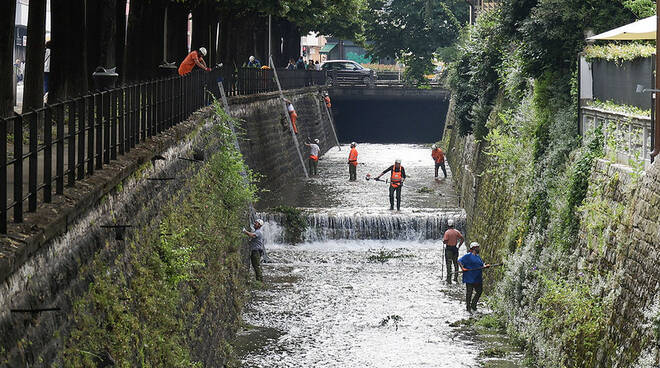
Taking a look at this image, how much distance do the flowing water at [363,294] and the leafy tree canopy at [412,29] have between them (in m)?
31.9

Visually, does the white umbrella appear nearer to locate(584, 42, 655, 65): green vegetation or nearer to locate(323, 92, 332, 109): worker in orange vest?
locate(584, 42, 655, 65): green vegetation

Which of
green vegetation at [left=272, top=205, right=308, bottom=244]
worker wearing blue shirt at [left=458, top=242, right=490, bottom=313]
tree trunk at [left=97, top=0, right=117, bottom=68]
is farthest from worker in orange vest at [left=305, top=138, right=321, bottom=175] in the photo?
worker wearing blue shirt at [left=458, top=242, right=490, bottom=313]

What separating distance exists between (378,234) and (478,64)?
265 inches

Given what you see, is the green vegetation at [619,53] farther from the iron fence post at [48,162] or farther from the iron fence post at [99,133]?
the iron fence post at [48,162]

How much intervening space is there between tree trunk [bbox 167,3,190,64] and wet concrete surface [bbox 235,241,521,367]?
5.91m

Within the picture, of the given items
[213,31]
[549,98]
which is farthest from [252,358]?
[213,31]

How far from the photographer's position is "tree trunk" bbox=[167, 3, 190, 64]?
1170 inches

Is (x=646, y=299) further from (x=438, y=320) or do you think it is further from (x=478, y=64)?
(x=478, y=64)

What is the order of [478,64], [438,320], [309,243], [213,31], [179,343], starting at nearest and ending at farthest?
[179,343] → [438,320] → [309,243] → [478,64] → [213,31]

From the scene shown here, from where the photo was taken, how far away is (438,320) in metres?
21.1

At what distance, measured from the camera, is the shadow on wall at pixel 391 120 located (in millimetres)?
69312

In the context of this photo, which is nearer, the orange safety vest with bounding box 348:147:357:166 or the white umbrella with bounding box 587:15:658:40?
the white umbrella with bounding box 587:15:658:40

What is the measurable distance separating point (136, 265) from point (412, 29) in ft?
195

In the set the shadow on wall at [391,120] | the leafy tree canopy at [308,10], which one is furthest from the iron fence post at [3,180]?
the shadow on wall at [391,120]
